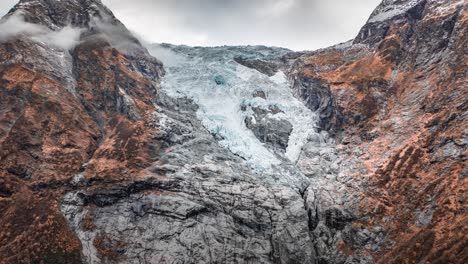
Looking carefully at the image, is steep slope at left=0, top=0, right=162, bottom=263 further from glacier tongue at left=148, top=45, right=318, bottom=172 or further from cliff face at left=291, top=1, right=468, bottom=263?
cliff face at left=291, top=1, right=468, bottom=263

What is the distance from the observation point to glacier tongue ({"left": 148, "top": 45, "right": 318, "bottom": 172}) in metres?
68.4

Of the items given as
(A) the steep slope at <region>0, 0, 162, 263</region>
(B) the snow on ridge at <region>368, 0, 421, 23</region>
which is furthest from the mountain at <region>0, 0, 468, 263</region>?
(B) the snow on ridge at <region>368, 0, 421, 23</region>

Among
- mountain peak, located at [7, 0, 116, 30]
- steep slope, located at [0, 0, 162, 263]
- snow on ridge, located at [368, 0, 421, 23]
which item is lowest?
steep slope, located at [0, 0, 162, 263]

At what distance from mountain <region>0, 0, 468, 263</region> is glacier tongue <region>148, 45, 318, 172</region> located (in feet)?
1.42

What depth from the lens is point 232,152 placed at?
6619cm

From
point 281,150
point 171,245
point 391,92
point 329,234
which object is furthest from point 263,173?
point 391,92

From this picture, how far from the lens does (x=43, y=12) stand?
83812mm

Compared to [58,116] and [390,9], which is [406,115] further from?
[58,116]

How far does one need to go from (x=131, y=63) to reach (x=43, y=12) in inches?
788

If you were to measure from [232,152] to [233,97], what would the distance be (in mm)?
20131

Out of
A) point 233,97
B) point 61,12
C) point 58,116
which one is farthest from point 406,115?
point 61,12

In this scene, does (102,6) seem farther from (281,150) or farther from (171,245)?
(171,245)

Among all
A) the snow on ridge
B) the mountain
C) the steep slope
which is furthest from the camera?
the snow on ridge

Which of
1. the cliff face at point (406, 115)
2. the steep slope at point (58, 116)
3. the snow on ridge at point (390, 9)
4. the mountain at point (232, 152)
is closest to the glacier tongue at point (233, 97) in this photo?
the mountain at point (232, 152)
